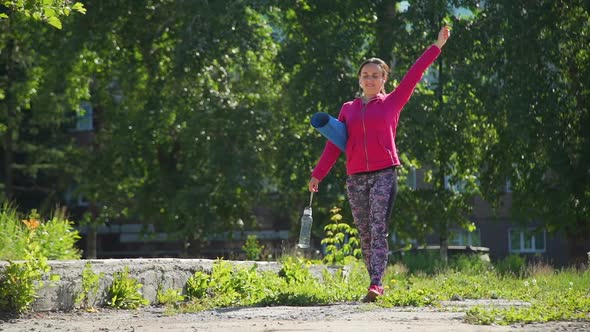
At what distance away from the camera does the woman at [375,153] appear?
30.5 ft

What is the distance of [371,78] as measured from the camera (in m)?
9.43

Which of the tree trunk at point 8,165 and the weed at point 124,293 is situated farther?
the tree trunk at point 8,165

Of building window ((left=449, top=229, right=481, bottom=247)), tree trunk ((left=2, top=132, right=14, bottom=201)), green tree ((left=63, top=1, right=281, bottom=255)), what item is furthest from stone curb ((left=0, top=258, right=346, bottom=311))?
building window ((left=449, top=229, right=481, bottom=247))

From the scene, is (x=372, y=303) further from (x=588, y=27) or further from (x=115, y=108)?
(x=115, y=108)

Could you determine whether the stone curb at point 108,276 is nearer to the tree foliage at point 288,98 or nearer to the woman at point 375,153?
the woman at point 375,153

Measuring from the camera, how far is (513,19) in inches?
884

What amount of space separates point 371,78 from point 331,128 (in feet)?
1.82

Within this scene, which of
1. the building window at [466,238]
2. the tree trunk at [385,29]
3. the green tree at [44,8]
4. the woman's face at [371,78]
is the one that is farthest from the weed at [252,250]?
the building window at [466,238]

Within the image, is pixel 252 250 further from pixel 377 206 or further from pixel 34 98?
pixel 34 98

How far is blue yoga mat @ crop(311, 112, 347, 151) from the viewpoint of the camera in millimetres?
9516

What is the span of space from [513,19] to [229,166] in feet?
26.0

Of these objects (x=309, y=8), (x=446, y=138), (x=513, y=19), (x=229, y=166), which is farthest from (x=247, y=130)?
(x=513, y=19)

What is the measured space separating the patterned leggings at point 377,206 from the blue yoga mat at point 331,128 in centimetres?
34

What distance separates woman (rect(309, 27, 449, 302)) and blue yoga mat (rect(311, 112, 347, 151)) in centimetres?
7
